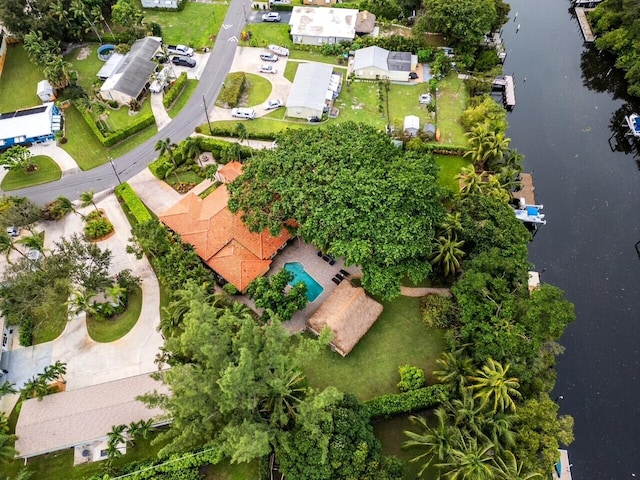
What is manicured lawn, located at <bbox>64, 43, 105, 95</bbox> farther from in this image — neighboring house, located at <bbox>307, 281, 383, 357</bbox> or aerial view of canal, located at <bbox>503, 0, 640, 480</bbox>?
aerial view of canal, located at <bbox>503, 0, 640, 480</bbox>

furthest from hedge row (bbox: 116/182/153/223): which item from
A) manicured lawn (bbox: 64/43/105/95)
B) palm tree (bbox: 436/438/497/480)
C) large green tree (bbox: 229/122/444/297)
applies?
palm tree (bbox: 436/438/497/480)

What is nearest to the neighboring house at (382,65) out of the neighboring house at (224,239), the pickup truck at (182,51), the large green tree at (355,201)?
the large green tree at (355,201)

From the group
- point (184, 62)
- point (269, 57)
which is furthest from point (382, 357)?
point (184, 62)

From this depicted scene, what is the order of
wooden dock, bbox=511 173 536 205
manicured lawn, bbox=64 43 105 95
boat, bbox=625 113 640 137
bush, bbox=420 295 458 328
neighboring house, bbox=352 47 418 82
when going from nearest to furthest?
bush, bbox=420 295 458 328 < wooden dock, bbox=511 173 536 205 < boat, bbox=625 113 640 137 < neighboring house, bbox=352 47 418 82 < manicured lawn, bbox=64 43 105 95

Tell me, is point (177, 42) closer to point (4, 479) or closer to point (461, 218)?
point (461, 218)

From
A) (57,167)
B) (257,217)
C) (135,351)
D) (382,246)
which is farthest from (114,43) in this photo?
(382,246)

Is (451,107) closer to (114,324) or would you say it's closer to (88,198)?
(88,198)
